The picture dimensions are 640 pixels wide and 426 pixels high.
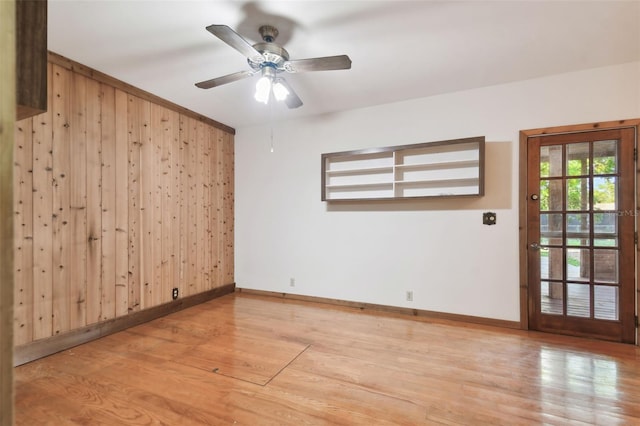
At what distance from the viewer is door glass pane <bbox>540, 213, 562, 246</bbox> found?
3121 mm

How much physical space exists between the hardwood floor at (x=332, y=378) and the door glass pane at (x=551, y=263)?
2.03ft

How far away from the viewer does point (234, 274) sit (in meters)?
4.88

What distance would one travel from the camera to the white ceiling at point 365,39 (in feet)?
6.86

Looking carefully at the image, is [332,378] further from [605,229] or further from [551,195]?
[605,229]

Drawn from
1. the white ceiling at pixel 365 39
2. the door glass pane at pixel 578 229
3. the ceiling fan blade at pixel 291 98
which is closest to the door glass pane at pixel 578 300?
the door glass pane at pixel 578 229

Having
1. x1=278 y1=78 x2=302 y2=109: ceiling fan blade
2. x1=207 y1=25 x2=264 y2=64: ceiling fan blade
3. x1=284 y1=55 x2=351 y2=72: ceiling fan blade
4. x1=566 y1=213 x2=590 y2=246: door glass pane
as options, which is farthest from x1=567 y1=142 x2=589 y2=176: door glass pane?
x1=207 y1=25 x2=264 y2=64: ceiling fan blade

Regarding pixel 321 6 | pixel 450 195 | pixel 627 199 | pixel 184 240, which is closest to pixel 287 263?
pixel 184 240

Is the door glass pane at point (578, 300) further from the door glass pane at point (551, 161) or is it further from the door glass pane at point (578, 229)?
the door glass pane at point (551, 161)

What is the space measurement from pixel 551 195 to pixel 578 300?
43.6 inches

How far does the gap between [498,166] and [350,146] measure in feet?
5.89

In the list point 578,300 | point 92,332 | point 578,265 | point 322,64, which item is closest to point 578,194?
point 578,265

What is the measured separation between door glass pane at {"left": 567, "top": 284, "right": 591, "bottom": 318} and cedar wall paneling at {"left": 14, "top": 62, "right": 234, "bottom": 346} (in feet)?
14.5

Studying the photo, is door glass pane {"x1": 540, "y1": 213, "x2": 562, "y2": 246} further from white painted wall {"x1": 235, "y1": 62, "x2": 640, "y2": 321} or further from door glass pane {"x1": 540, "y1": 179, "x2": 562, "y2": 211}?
white painted wall {"x1": 235, "y1": 62, "x2": 640, "y2": 321}

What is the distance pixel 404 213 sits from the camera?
12.3 ft
